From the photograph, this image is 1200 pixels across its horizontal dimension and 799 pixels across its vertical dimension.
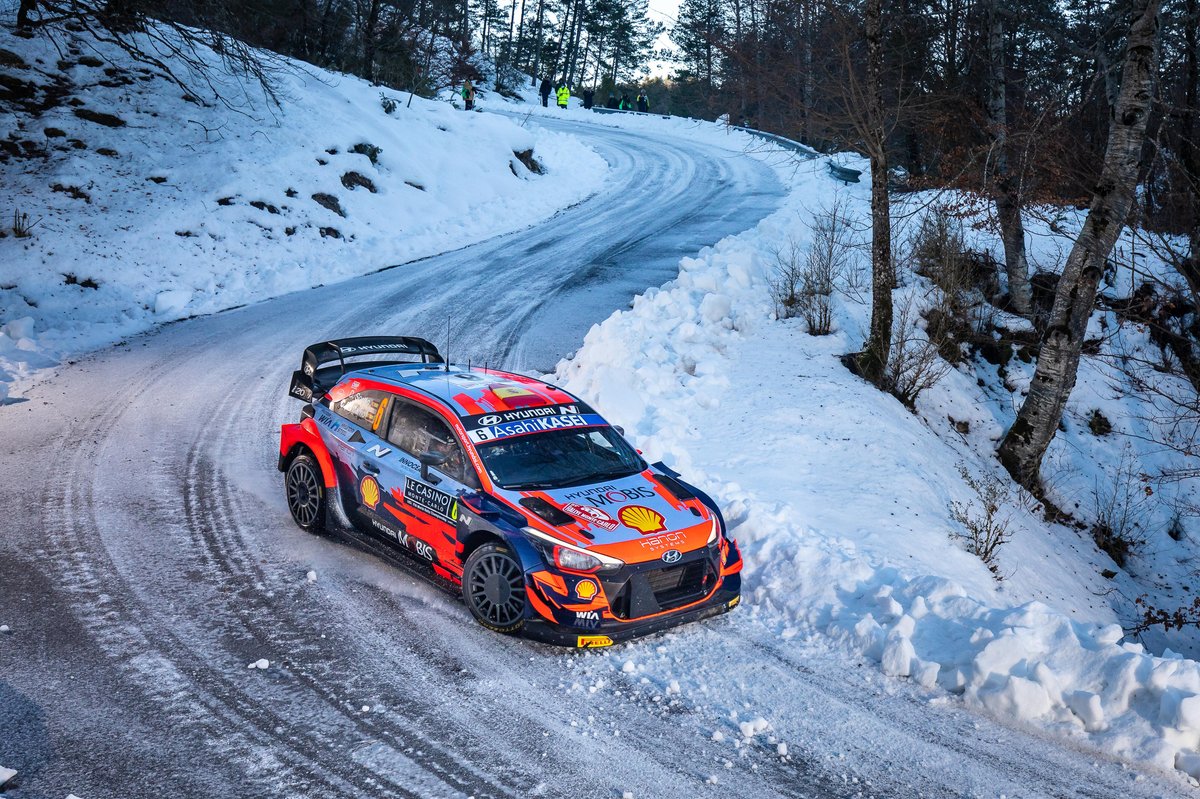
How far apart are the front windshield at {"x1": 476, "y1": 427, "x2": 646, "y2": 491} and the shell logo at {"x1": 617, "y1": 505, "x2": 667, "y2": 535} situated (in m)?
0.55

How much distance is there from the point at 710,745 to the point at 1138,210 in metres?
7.18

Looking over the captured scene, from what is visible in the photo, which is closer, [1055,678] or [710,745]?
[710,745]

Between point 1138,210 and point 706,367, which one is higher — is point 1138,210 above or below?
above

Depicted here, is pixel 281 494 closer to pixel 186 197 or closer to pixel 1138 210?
pixel 1138 210

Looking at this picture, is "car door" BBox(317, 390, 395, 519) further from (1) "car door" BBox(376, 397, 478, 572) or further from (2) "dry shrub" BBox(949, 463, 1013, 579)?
(2) "dry shrub" BBox(949, 463, 1013, 579)

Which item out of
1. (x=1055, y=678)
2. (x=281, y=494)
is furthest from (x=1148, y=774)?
(x=281, y=494)

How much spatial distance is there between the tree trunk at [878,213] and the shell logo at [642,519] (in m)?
6.95

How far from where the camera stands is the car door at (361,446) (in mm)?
7820

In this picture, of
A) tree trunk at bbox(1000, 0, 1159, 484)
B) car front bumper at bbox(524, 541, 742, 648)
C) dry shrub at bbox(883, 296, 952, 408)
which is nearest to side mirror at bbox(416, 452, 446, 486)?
car front bumper at bbox(524, 541, 742, 648)

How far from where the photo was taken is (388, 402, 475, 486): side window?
7207 millimetres

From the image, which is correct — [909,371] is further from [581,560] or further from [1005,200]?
[581,560]

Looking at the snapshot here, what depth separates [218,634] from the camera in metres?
6.47

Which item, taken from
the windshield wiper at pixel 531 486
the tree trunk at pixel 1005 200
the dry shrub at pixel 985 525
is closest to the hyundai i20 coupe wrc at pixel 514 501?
the windshield wiper at pixel 531 486

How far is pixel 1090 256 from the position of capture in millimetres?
11211
